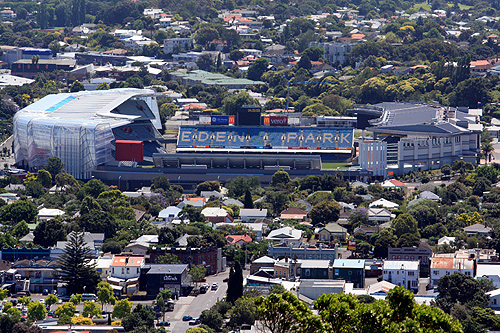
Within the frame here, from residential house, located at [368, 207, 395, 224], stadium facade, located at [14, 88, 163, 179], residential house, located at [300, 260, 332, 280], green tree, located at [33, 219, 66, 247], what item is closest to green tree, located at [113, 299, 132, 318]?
residential house, located at [300, 260, 332, 280]

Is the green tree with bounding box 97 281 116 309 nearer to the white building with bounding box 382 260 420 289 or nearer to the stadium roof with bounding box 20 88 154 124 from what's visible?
the white building with bounding box 382 260 420 289

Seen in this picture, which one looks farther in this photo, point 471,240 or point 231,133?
point 231,133

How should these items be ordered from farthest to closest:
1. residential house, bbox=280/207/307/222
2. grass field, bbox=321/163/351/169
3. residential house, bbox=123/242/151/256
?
grass field, bbox=321/163/351/169, residential house, bbox=280/207/307/222, residential house, bbox=123/242/151/256

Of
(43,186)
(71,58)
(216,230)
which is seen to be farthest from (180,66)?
(216,230)

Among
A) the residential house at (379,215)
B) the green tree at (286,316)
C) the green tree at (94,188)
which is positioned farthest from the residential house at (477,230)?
the green tree at (286,316)

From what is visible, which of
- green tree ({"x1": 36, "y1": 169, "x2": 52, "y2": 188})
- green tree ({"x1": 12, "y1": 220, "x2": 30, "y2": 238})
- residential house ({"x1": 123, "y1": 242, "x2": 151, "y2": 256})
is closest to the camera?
residential house ({"x1": 123, "y1": 242, "x2": 151, "y2": 256})

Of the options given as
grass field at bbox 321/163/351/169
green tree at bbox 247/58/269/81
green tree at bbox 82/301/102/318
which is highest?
green tree at bbox 247/58/269/81

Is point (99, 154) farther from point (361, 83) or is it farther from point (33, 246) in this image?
point (361, 83)
